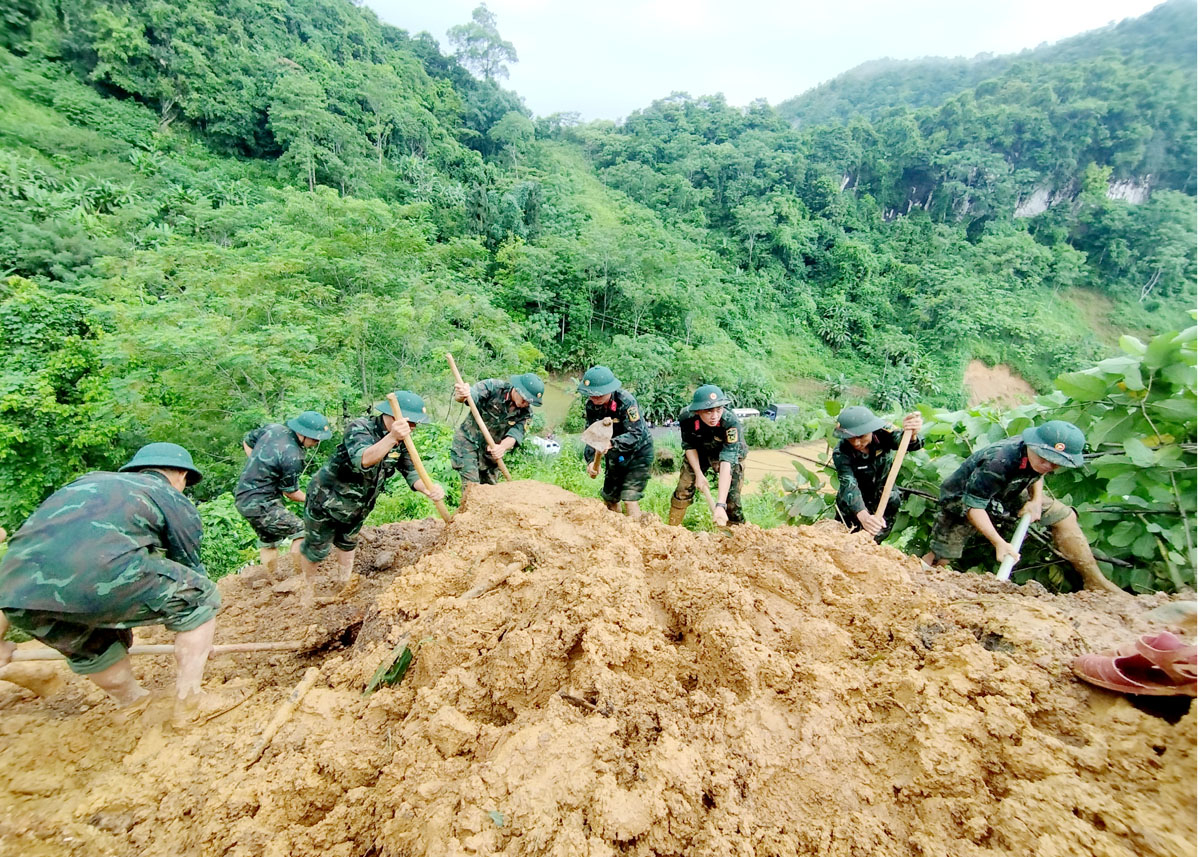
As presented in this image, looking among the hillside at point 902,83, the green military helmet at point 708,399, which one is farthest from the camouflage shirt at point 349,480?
the hillside at point 902,83

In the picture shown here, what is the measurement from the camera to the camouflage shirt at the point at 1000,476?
9.77ft

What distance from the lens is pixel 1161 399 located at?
104 inches

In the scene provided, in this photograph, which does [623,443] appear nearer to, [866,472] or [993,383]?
[866,472]

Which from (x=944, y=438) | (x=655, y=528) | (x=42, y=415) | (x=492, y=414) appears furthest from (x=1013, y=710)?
(x=42, y=415)

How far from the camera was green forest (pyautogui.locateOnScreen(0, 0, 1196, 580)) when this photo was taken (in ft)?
28.2

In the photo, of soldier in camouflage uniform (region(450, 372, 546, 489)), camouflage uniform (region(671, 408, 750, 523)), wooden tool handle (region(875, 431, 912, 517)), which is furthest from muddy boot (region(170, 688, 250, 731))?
wooden tool handle (region(875, 431, 912, 517))

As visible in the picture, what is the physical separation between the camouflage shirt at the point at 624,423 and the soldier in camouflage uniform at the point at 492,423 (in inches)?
24.9

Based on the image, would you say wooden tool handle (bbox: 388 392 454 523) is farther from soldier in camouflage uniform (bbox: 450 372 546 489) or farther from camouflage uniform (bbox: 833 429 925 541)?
camouflage uniform (bbox: 833 429 925 541)

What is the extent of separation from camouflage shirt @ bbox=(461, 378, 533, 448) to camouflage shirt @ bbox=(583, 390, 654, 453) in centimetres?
73

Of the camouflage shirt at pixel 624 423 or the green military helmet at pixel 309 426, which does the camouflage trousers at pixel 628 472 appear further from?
the green military helmet at pixel 309 426

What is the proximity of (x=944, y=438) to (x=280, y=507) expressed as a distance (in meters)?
5.35

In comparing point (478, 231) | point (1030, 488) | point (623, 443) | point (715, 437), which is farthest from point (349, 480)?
point (478, 231)

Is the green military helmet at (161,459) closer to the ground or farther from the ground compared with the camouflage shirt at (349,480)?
farther from the ground

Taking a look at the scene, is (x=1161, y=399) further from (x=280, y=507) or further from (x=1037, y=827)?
(x=280, y=507)
